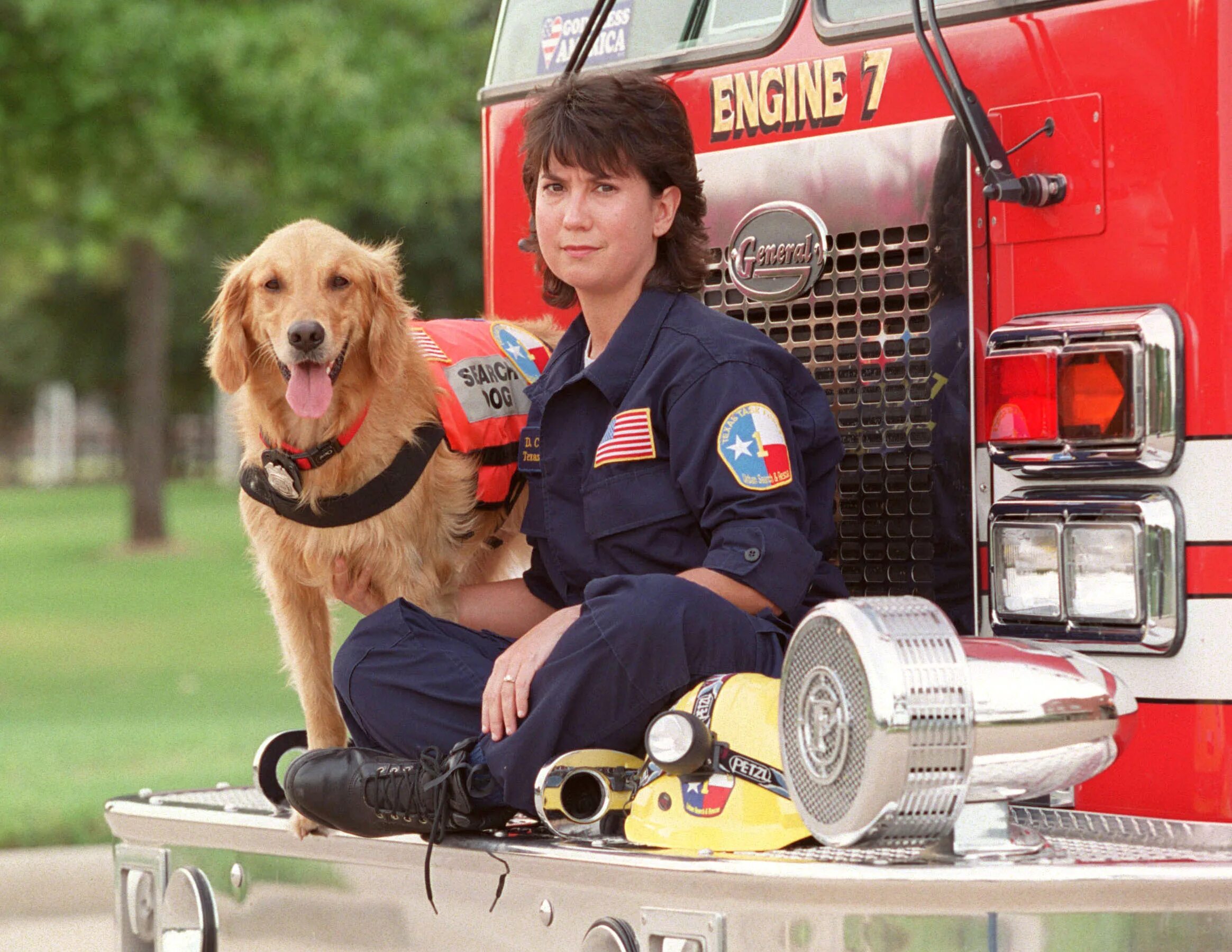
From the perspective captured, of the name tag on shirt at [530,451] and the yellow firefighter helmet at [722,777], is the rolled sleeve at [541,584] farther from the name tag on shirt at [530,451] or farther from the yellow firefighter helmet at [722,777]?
the yellow firefighter helmet at [722,777]

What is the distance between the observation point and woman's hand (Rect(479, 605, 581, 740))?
3.02 meters

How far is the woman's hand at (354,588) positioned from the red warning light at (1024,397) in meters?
1.52

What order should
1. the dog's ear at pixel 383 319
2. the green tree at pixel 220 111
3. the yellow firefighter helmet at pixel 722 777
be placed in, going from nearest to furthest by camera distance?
the yellow firefighter helmet at pixel 722 777 < the dog's ear at pixel 383 319 < the green tree at pixel 220 111

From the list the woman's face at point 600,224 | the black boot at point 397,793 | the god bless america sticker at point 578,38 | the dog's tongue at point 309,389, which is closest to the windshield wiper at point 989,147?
the woman's face at point 600,224

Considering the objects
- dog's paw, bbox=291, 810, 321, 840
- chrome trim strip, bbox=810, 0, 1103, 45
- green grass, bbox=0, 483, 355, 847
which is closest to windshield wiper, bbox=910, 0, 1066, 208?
chrome trim strip, bbox=810, 0, 1103, 45

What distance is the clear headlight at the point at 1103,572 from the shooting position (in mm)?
2916

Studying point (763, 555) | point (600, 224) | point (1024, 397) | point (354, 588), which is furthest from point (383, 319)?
point (1024, 397)

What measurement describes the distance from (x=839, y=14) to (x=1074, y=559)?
1.32 m

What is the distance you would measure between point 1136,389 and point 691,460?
789 millimetres

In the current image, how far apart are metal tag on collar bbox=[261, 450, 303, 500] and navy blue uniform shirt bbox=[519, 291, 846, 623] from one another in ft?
2.12

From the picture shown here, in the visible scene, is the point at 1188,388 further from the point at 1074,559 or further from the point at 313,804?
the point at 313,804

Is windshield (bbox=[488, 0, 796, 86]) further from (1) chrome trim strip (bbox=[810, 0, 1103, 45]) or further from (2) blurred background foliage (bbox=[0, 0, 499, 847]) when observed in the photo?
(2) blurred background foliage (bbox=[0, 0, 499, 847])

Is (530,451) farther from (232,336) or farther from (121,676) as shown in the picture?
(121,676)

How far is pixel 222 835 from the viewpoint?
3.70 m
